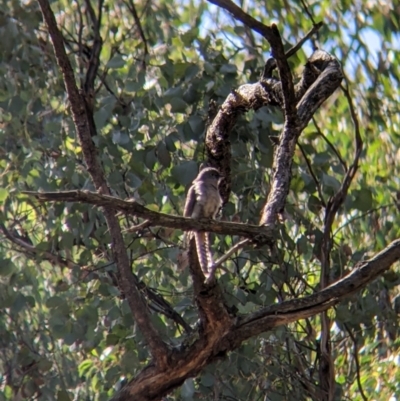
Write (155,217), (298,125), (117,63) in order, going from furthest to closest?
(117,63) < (298,125) < (155,217)

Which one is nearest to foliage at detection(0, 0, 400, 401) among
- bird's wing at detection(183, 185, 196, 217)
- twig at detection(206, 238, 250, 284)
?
bird's wing at detection(183, 185, 196, 217)

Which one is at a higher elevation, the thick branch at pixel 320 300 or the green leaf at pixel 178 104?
the green leaf at pixel 178 104

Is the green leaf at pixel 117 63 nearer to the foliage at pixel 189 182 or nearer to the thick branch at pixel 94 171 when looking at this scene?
the foliage at pixel 189 182

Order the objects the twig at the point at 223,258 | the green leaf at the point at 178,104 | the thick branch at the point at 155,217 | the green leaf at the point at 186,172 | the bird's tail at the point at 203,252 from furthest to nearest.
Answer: the green leaf at the point at 178,104 < the green leaf at the point at 186,172 < the bird's tail at the point at 203,252 < the twig at the point at 223,258 < the thick branch at the point at 155,217

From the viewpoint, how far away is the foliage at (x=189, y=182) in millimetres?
3477

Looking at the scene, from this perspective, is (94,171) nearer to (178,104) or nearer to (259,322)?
(259,322)

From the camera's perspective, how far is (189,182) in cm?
321

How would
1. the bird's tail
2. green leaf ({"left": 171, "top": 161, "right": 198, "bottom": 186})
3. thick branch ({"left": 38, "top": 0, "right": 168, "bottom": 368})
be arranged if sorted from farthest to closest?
green leaf ({"left": 171, "top": 161, "right": 198, "bottom": 186})
thick branch ({"left": 38, "top": 0, "right": 168, "bottom": 368})
the bird's tail

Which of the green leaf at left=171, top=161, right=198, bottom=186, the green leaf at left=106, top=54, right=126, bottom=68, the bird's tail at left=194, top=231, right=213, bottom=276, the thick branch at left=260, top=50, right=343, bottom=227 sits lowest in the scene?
the bird's tail at left=194, top=231, right=213, bottom=276

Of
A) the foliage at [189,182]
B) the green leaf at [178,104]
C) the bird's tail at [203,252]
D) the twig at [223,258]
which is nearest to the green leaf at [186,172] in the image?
the foliage at [189,182]

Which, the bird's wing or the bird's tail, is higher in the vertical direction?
the bird's wing

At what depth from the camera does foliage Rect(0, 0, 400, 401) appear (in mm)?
3477

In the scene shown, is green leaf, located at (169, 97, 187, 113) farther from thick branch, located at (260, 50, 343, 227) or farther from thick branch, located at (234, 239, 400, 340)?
thick branch, located at (234, 239, 400, 340)

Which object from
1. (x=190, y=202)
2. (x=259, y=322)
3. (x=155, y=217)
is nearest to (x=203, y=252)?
(x=259, y=322)
